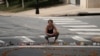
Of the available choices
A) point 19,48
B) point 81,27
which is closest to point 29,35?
point 81,27

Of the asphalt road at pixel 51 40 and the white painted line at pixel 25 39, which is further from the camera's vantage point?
the white painted line at pixel 25 39

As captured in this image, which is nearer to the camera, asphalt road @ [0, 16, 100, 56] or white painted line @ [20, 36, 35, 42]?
asphalt road @ [0, 16, 100, 56]

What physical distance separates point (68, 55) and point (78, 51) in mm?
267

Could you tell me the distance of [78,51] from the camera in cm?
938

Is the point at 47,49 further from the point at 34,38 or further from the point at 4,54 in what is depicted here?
the point at 34,38

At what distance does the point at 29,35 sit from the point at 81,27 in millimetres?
4796

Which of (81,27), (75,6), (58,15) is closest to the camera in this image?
(81,27)

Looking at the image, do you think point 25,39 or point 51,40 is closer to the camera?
point 51,40

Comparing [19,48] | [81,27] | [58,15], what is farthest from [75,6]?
[19,48]

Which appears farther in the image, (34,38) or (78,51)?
(34,38)

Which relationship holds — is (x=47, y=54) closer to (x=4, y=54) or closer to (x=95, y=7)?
(x=4, y=54)

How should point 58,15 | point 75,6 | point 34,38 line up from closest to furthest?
1. point 34,38
2. point 58,15
3. point 75,6

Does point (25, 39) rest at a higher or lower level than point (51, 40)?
lower

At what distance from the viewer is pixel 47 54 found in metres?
9.23
